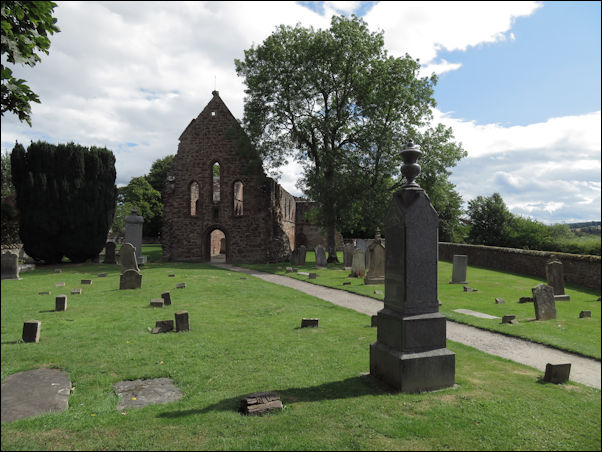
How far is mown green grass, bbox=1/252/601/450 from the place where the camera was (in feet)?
12.6

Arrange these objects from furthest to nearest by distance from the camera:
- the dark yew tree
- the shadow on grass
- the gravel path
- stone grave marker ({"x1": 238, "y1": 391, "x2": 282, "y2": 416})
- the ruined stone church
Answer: the ruined stone church
the dark yew tree
the gravel path
the shadow on grass
stone grave marker ({"x1": 238, "y1": 391, "x2": 282, "y2": 416})

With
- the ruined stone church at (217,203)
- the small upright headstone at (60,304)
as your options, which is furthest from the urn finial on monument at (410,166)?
the ruined stone church at (217,203)

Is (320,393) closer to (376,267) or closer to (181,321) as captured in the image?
(181,321)

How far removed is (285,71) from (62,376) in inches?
946

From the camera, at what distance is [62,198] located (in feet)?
77.0

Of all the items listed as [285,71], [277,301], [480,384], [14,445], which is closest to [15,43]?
[14,445]

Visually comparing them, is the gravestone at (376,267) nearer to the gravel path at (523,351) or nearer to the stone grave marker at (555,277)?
the gravel path at (523,351)

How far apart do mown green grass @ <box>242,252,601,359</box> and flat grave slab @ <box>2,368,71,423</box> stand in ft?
28.5

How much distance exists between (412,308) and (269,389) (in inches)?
86.8

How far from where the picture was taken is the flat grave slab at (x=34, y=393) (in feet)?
14.5

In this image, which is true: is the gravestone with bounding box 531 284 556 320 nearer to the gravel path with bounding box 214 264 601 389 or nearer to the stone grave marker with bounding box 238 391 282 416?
the gravel path with bounding box 214 264 601 389

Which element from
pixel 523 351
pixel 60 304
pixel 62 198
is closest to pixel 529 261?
pixel 523 351

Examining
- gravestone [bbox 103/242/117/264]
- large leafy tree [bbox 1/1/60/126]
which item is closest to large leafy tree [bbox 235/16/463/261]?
gravestone [bbox 103/242/117/264]

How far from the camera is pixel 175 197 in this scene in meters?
28.3
